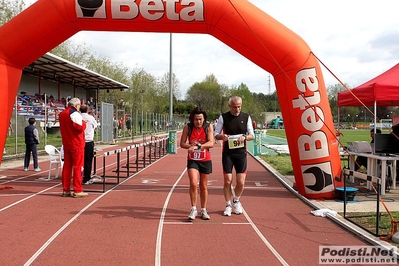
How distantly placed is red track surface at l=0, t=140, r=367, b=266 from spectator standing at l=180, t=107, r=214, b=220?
1.40ft

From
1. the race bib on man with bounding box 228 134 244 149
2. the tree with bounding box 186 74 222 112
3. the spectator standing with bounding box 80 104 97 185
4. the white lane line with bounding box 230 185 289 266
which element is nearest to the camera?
the white lane line with bounding box 230 185 289 266

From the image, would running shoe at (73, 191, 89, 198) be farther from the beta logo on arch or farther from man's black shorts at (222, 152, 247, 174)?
the beta logo on arch

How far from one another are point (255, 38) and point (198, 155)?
3.12m

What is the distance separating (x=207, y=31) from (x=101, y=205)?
4.31 metres

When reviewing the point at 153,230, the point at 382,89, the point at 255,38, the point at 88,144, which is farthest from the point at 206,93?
the point at 153,230

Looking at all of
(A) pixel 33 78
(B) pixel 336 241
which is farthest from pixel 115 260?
(A) pixel 33 78

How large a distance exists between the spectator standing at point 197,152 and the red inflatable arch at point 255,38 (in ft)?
8.40

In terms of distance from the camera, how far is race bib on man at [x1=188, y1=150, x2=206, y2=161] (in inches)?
265

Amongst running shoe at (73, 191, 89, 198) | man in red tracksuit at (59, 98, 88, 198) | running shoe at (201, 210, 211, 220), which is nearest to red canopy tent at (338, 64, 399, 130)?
running shoe at (201, 210, 211, 220)

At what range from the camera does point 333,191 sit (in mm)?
8586

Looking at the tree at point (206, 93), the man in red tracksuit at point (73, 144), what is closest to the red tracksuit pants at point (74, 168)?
the man in red tracksuit at point (73, 144)

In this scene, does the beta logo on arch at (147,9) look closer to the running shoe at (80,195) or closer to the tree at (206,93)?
the running shoe at (80,195)

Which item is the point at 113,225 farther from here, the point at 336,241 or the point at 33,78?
the point at 33,78

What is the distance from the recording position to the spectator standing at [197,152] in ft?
22.0
